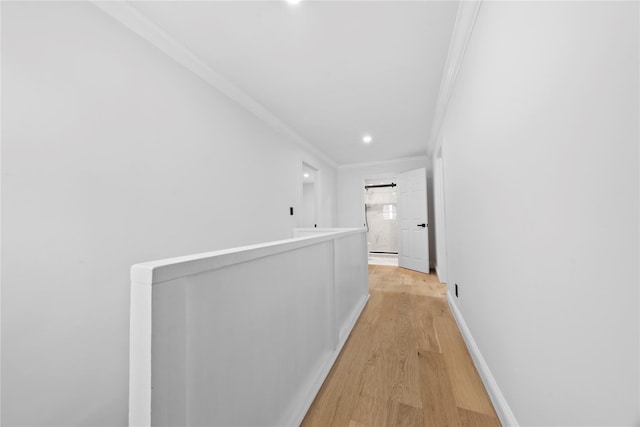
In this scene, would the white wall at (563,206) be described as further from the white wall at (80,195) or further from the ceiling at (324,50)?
the white wall at (80,195)

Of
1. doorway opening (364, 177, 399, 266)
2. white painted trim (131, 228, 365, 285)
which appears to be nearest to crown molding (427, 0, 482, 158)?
white painted trim (131, 228, 365, 285)

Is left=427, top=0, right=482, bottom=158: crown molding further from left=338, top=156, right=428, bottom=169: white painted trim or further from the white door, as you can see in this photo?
left=338, top=156, right=428, bottom=169: white painted trim

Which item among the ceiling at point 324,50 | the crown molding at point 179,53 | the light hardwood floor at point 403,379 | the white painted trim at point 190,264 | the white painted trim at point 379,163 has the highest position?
the ceiling at point 324,50

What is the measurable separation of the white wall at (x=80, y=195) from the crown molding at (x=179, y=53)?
6cm

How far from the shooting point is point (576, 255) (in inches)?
25.2

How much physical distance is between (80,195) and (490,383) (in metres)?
2.49

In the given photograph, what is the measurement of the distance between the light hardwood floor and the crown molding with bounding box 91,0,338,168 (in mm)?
2577

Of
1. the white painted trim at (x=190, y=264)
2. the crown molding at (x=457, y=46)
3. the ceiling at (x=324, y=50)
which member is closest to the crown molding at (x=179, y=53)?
the ceiling at (x=324, y=50)

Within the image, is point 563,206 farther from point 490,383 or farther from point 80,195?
point 80,195

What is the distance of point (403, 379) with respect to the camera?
148 cm

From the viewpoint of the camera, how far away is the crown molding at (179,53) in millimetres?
1469

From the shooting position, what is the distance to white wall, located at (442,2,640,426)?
0.50m

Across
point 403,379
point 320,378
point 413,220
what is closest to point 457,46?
point 403,379

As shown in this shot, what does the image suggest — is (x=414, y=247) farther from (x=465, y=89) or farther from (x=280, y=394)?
(x=280, y=394)
